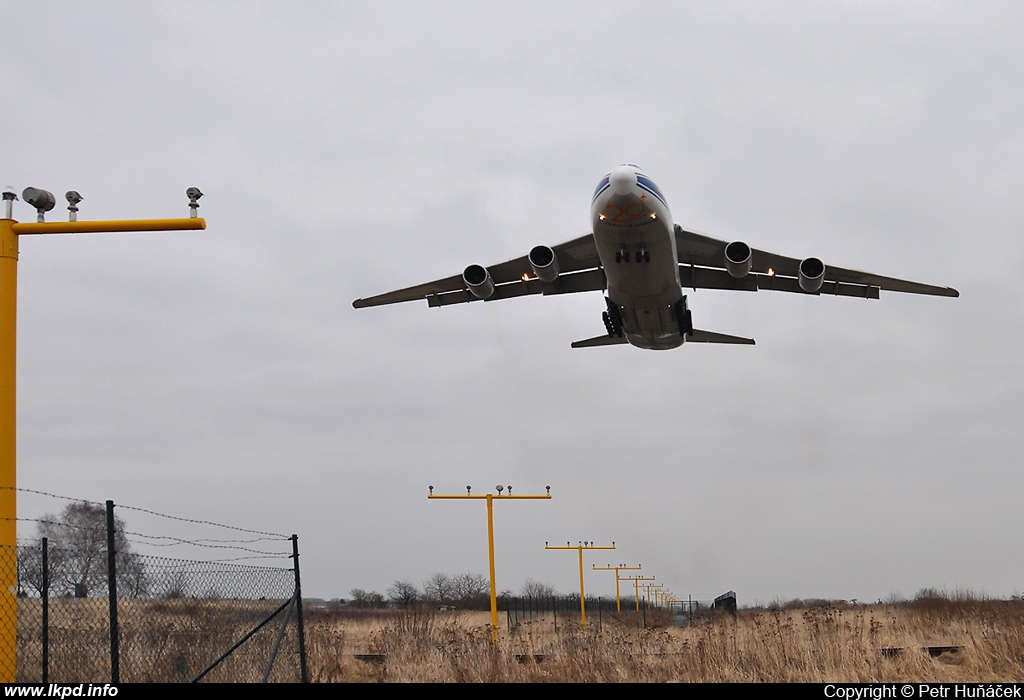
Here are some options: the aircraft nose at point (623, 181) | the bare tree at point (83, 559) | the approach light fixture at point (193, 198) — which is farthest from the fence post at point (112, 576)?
the aircraft nose at point (623, 181)

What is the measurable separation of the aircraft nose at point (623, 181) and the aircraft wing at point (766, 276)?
462cm

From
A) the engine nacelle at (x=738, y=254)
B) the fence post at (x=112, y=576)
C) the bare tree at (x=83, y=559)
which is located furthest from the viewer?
the engine nacelle at (x=738, y=254)

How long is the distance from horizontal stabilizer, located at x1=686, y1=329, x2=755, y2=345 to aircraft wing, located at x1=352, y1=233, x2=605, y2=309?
362cm

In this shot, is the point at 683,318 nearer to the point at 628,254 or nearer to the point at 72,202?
the point at 628,254

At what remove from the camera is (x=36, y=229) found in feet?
30.1

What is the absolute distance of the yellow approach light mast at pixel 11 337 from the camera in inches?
321

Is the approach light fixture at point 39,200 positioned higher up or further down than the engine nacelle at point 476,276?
further down

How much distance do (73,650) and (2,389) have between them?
267 inches

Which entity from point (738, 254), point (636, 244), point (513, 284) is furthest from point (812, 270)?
point (513, 284)

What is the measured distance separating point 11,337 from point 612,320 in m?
18.1

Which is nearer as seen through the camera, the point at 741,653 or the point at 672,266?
the point at 741,653

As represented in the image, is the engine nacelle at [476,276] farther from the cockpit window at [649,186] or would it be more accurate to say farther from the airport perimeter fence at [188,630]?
the airport perimeter fence at [188,630]

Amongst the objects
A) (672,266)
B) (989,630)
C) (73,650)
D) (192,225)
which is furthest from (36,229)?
(989,630)

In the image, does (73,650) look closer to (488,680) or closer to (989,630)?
(488,680)
